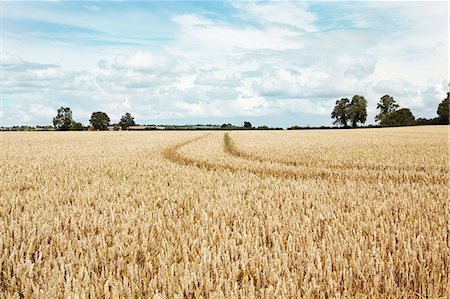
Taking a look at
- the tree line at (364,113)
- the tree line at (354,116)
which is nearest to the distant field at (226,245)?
the tree line at (354,116)

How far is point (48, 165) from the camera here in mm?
10602

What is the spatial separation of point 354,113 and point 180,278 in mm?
121624

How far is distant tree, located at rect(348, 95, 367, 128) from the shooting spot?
116938mm

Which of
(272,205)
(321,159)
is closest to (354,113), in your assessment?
(321,159)

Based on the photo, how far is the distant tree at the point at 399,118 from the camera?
356ft

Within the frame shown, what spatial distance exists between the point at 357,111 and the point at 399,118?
12.1 metres

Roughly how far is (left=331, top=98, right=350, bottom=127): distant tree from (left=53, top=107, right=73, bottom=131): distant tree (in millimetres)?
88297

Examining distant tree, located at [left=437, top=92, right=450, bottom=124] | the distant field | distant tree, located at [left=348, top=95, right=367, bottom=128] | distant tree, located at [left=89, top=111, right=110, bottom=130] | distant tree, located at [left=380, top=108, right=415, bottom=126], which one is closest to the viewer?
the distant field

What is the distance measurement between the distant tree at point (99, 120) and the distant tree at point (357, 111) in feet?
264

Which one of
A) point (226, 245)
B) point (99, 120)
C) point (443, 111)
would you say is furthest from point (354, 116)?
point (226, 245)

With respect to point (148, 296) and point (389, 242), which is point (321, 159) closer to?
point (389, 242)

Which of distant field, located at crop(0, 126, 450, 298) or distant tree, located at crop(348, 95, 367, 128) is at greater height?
distant tree, located at crop(348, 95, 367, 128)

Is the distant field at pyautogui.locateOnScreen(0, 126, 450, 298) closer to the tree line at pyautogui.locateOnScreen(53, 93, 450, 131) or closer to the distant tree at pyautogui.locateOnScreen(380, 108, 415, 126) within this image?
the tree line at pyautogui.locateOnScreen(53, 93, 450, 131)

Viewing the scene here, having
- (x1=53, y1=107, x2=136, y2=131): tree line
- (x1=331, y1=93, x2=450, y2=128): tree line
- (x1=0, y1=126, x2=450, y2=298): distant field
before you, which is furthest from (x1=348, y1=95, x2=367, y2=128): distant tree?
(x1=0, y1=126, x2=450, y2=298): distant field
